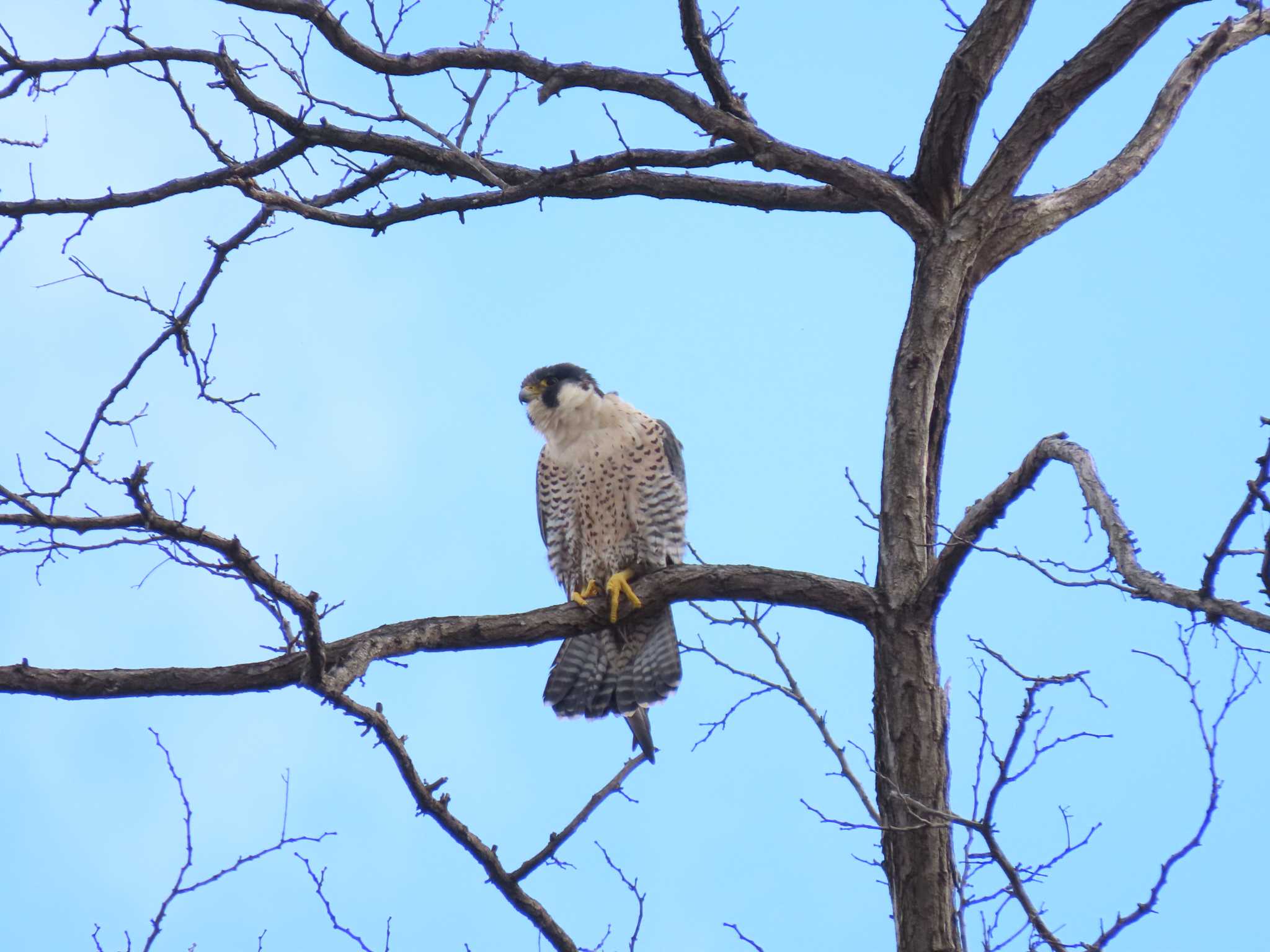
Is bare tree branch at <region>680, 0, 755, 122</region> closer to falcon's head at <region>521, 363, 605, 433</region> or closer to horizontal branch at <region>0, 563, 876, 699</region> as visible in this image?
falcon's head at <region>521, 363, 605, 433</region>

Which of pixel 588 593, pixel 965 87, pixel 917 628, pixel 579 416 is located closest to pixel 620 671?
pixel 588 593

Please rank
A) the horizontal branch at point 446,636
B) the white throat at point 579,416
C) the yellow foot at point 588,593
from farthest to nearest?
the white throat at point 579,416, the yellow foot at point 588,593, the horizontal branch at point 446,636

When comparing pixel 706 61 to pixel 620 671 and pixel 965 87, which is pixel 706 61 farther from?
pixel 620 671

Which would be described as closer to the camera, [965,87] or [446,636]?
[446,636]

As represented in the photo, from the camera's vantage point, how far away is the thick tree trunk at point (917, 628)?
11.4 ft

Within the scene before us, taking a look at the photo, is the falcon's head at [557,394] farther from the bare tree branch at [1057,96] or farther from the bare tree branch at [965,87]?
the bare tree branch at [1057,96]

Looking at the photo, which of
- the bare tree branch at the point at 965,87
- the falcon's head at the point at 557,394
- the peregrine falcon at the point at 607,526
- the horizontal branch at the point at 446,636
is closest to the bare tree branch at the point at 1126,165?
the bare tree branch at the point at 965,87

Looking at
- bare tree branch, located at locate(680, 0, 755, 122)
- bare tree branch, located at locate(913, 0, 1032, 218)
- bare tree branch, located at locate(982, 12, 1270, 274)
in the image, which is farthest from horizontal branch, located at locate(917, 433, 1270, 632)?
bare tree branch, located at locate(680, 0, 755, 122)

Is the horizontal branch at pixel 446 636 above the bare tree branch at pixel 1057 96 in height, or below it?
below

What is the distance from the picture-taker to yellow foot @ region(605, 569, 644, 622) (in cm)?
459

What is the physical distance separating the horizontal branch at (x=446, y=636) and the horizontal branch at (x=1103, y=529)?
28cm

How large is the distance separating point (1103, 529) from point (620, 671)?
89.8 inches

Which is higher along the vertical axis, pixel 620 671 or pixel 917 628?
pixel 620 671

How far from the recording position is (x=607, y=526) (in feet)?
16.6
